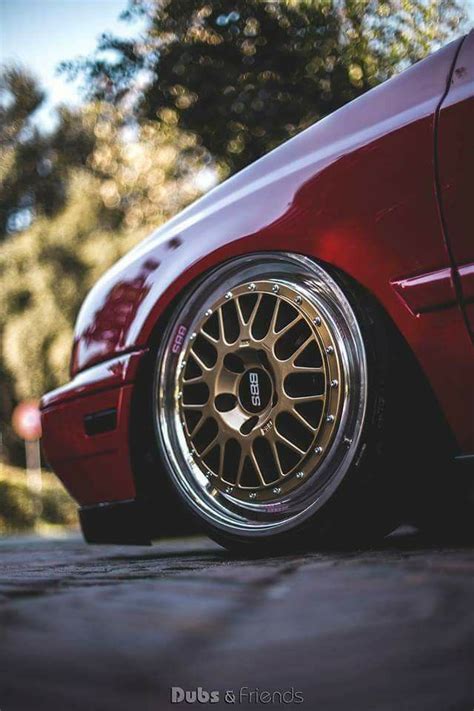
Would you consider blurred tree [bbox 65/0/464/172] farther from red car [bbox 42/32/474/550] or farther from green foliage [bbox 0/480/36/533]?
green foliage [bbox 0/480/36/533]

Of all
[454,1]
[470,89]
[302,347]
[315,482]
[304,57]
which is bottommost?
[315,482]

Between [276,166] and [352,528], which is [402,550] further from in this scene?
[276,166]

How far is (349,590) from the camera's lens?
126 cm

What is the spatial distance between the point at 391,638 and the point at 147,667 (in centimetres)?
29

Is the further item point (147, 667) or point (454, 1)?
point (454, 1)

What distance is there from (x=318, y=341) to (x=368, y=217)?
342 mm

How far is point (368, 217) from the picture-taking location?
210cm

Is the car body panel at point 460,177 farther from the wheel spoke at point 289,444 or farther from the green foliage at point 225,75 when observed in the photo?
the green foliage at point 225,75

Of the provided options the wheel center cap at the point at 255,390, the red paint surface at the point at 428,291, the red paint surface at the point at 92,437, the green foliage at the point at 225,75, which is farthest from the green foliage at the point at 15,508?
the red paint surface at the point at 428,291

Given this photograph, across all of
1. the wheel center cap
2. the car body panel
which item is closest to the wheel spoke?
the wheel center cap

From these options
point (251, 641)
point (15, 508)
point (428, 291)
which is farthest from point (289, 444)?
point (15, 508)

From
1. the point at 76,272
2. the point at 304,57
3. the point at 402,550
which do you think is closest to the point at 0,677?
the point at 402,550

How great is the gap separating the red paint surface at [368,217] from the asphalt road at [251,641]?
70cm

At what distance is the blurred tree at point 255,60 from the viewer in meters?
3.53
